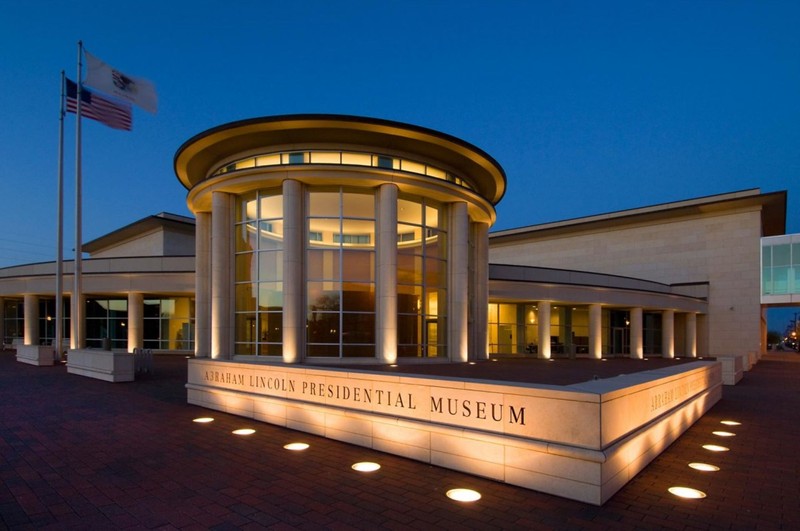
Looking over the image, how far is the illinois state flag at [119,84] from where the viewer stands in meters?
22.2

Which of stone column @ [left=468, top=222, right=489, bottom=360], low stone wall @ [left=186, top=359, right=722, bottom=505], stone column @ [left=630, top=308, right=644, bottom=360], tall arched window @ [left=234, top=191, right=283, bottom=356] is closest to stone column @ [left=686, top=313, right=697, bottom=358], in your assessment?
stone column @ [left=630, top=308, right=644, bottom=360]

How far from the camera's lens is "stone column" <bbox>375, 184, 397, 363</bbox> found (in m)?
19.7

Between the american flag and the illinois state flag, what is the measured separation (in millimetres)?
647

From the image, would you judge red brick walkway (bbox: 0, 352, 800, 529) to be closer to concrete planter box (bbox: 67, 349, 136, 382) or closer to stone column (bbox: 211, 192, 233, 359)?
concrete planter box (bbox: 67, 349, 136, 382)

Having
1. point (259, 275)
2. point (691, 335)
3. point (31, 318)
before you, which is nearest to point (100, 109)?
point (259, 275)

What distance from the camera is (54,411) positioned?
11133mm

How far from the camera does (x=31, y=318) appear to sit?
108ft

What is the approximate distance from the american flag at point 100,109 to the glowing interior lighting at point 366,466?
22279mm

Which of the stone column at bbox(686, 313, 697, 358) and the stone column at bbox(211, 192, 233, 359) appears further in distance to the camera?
the stone column at bbox(686, 313, 697, 358)

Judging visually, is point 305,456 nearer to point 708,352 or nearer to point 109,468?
point 109,468

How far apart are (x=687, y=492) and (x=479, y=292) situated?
19.8 m

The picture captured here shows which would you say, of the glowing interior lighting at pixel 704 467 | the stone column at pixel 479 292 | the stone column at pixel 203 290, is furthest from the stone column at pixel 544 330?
the glowing interior lighting at pixel 704 467

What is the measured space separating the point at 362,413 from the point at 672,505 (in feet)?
15.4

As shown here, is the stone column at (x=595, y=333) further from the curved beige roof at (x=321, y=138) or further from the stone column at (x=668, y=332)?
the curved beige roof at (x=321, y=138)
